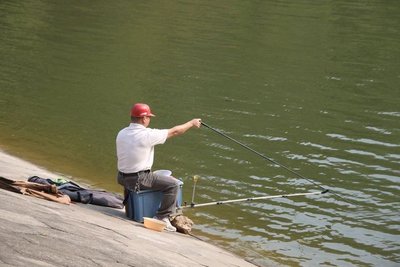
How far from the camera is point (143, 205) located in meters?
10.5

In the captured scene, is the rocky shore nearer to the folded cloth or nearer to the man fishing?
the folded cloth

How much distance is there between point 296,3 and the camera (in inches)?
1570

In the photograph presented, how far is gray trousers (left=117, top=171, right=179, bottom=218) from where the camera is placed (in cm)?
1013

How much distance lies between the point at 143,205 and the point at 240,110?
31.0 ft

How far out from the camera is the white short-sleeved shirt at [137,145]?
9938 millimetres

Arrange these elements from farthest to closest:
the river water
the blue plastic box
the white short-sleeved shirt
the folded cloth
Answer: the river water, the folded cloth, the blue plastic box, the white short-sleeved shirt

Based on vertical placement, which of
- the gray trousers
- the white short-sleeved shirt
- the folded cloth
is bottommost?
the folded cloth

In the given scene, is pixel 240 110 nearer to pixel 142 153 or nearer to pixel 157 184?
pixel 157 184

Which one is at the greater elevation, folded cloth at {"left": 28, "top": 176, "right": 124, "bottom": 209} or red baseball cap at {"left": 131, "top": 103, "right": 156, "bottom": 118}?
red baseball cap at {"left": 131, "top": 103, "right": 156, "bottom": 118}

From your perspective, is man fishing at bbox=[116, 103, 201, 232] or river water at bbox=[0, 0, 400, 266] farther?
river water at bbox=[0, 0, 400, 266]

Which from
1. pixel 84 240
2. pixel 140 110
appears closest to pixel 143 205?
pixel 140 110

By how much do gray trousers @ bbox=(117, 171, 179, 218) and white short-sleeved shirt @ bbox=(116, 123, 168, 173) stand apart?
3.5 inches

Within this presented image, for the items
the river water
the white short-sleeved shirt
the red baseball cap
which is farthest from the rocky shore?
the river water

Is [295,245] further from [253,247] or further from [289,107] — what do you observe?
[289,107]
